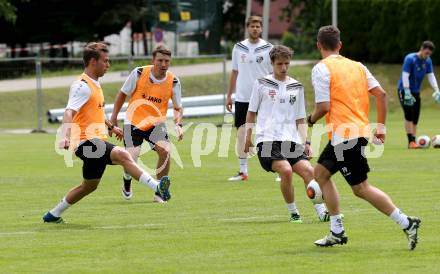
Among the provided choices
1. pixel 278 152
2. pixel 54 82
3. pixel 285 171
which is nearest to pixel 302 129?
pixel 278 152

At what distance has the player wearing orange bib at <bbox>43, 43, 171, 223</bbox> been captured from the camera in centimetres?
1257

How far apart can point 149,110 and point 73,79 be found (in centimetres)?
2597

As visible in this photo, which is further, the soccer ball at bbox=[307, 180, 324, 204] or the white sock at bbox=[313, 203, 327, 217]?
the white sock at bbox=[313, 203, 327, 217]

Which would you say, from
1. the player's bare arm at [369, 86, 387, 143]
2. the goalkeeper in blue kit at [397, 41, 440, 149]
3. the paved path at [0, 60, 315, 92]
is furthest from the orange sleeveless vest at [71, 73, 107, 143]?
the paved path at [0, 60, 315, 92]

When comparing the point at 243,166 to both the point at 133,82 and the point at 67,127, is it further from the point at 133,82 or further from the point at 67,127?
the point at 67,127

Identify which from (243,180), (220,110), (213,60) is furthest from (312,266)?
(213,60)

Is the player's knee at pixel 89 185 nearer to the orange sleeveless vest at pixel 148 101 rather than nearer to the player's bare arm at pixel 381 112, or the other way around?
the orange sleeveless vest at pixel 148 101

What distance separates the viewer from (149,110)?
15289mm

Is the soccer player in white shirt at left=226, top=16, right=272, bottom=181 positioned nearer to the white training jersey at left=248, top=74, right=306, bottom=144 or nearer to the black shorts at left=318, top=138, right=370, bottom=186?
the white training jersey at left=248, top=74, right=306, bottom=144

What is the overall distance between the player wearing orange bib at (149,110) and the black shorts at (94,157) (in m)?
2.50

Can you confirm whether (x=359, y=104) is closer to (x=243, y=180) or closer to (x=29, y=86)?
(x=243, y=180)

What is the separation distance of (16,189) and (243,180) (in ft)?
11.0

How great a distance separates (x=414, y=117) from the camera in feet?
78.1

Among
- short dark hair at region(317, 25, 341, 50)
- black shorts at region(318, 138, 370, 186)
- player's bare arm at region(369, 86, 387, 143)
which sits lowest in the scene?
black shorts at region(318, 138, 370, 186)
